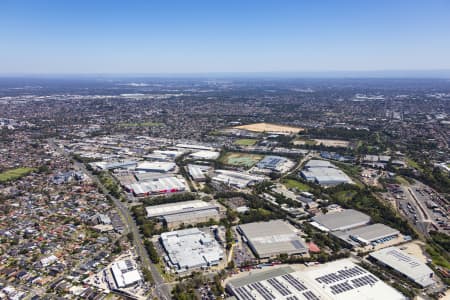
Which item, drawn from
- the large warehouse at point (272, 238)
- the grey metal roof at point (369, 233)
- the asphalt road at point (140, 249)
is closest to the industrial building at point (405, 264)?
the grey metal roof at point (369, 233)

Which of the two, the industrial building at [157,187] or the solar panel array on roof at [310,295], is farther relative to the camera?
the industrial building at [157,187]

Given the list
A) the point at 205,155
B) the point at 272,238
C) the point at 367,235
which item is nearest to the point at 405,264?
the point at 367,235

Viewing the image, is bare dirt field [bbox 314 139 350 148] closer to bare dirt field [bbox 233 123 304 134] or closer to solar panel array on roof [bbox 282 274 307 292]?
bare dirt field [bbox 233 123 304 134]

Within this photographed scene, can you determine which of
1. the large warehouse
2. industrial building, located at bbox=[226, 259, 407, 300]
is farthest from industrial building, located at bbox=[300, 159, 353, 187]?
industrial building, located at bbox=[226, 259, 407, 300]

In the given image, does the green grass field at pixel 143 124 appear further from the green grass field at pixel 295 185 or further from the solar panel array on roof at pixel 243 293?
the solar panel array on roof at pixel 243 293

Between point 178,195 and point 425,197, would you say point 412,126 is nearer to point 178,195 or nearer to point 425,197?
point 425,197

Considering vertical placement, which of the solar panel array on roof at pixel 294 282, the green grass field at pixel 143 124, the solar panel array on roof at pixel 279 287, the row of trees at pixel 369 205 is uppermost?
the green grass field at pixel 143 124

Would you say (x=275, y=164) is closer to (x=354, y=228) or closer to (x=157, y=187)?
(x=157, y=187)

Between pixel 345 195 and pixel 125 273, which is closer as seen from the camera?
pixel 125 273
